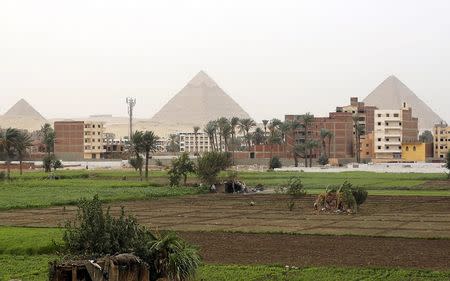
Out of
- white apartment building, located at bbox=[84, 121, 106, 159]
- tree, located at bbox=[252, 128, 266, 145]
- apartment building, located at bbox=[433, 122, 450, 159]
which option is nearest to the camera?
apartment building, located at bbox=[433, 122, 450, 159]

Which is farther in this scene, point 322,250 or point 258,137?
point 258,137

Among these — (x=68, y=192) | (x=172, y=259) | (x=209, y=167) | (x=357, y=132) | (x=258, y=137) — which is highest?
(x=357, y=132)

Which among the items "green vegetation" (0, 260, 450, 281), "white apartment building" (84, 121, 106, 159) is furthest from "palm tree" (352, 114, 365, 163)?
"green vegetation" (0, 260, 450, 281)

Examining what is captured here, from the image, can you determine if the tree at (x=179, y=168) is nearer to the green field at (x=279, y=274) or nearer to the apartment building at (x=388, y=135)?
the green field at (x=279, y=274)

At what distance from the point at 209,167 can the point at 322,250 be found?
44977mm

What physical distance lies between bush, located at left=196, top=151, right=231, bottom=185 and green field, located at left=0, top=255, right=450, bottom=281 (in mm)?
48484

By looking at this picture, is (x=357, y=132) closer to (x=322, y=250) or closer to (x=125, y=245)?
(x=322, y=250)

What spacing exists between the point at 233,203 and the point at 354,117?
102 meters

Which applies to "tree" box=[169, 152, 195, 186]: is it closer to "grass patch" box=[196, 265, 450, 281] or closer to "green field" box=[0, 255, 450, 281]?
"green field" box=[0, 255, 450, 281]

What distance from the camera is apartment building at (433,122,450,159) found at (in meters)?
153

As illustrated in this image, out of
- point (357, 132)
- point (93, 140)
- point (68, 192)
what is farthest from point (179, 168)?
point (93, 140)

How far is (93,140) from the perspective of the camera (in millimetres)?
166500

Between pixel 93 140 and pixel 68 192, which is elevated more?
pixel 93 140

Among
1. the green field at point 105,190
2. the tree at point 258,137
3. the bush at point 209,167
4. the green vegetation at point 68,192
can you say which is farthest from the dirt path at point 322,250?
the tree at point 258,137
